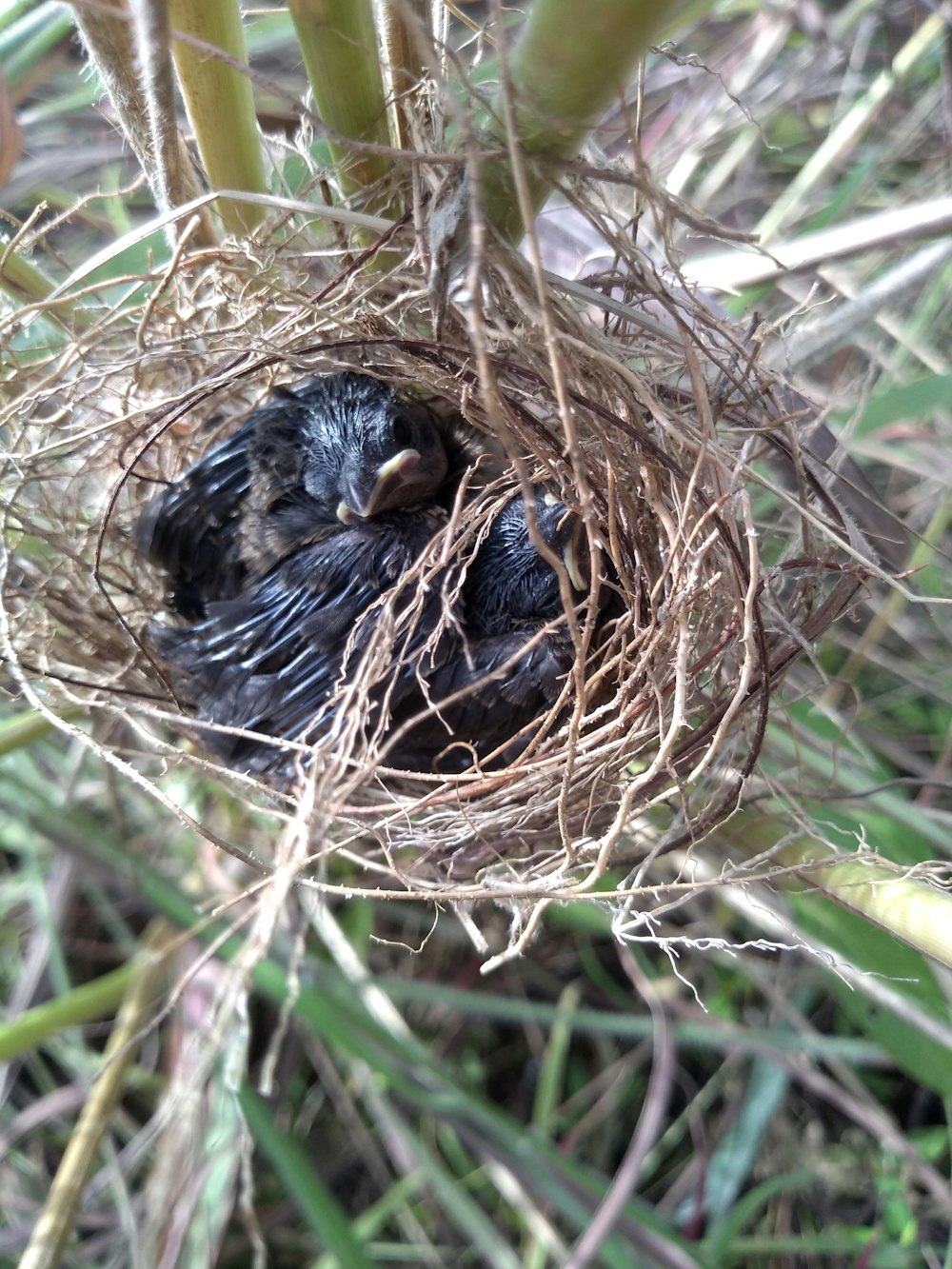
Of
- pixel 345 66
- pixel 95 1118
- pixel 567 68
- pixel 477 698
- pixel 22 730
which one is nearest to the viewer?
pixel 567 68

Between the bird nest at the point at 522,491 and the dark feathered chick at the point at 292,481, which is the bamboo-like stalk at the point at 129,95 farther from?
the dark feathered chick at the point at 292,481

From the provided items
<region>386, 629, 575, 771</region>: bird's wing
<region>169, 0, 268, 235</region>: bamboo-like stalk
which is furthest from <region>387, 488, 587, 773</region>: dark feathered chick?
<region>169, 0, 268, 235</region>: bamboo-like stalk

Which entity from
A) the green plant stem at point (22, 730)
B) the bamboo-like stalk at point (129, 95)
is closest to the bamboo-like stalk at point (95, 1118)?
the green plant stem at point (22, 730)

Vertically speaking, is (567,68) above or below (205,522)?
above

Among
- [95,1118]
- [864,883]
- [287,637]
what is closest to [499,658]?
[287,637]

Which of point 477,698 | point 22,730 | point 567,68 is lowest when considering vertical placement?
point 477,698

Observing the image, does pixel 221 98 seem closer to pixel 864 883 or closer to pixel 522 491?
pixel 522 491

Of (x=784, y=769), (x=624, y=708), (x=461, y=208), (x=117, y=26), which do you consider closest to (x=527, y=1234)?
(x=784, y=769)
